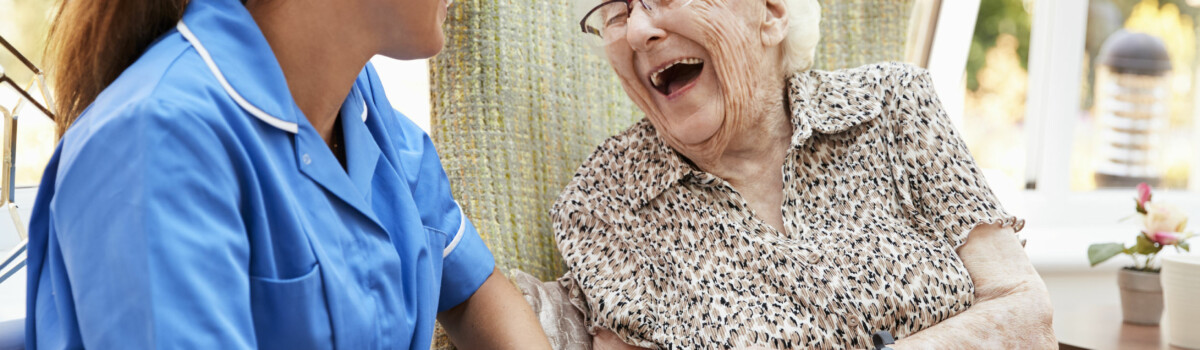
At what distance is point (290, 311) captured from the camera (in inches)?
30.1

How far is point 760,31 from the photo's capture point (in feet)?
4.81

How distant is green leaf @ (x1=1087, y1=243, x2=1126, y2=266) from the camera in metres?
1.85

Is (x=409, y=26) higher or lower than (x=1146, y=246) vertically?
higher

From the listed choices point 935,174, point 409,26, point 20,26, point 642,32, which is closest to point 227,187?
point 409,26

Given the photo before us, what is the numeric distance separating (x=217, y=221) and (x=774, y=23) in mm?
1029

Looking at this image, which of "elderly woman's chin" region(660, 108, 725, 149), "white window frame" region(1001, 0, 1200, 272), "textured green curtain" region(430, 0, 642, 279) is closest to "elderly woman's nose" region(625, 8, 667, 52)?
"elderly woman's chin" region(660, 108, 725, 149)

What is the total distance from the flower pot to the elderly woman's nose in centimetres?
118

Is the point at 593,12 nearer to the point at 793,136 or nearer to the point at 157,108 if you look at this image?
the point at 793,136

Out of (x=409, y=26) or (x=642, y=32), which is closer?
(x=409, y=26)

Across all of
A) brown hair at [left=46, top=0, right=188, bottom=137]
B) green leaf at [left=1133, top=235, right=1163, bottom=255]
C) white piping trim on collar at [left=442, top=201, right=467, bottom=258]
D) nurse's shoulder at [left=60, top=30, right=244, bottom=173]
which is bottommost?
green leaf at [left=1133, top=235, right=1163, bottom=255]

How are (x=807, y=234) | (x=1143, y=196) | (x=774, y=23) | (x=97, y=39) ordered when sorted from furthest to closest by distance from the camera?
(x=1143, y=196), (x=774, y=23), (x=807, y=234), (x=97, y=39)

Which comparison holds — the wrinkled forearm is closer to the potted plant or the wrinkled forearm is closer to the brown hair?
the potted plant

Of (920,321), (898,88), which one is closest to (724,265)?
(920,321)

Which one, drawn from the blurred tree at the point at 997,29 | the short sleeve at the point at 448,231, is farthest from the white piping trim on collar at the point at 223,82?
the blurred tree at the point at 997,29
